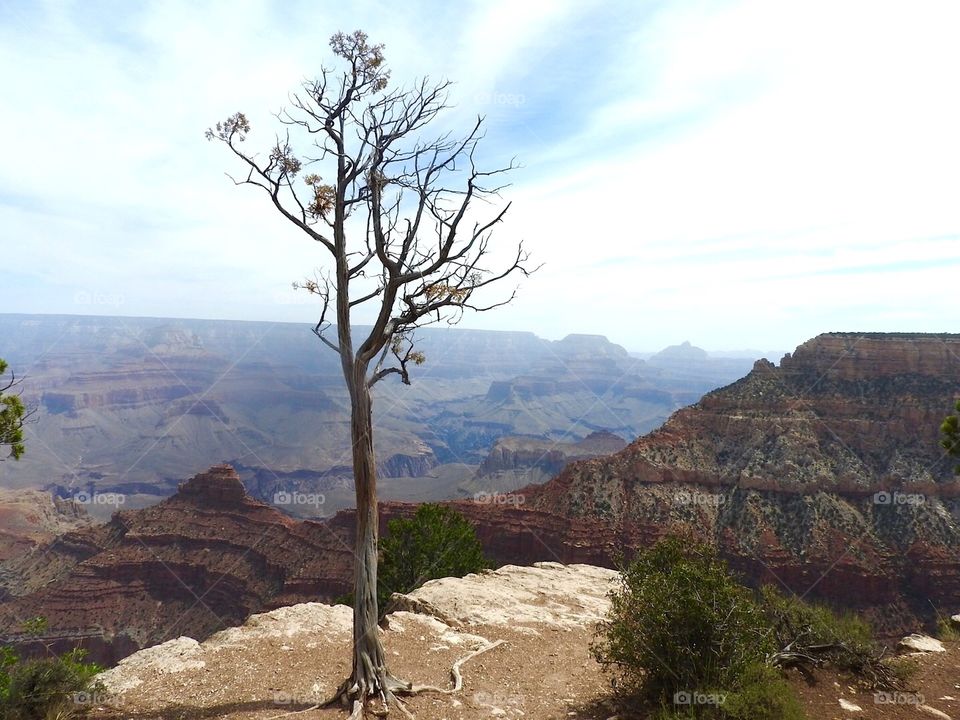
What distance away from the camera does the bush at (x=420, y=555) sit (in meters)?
26.8

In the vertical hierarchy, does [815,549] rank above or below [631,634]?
below

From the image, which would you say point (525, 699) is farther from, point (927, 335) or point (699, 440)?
point (927, 335)

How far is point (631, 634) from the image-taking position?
28.1ft

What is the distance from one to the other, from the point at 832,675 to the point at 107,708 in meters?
12.0

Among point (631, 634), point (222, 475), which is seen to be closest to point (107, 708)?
point (631, 634)
